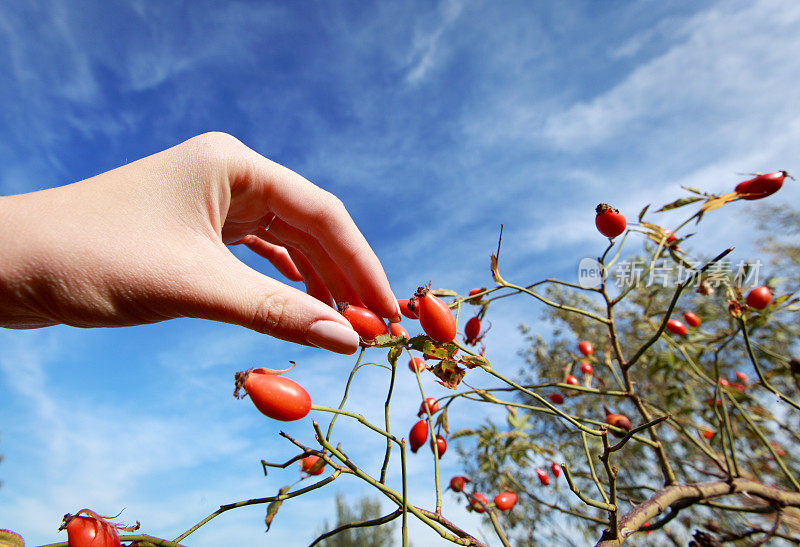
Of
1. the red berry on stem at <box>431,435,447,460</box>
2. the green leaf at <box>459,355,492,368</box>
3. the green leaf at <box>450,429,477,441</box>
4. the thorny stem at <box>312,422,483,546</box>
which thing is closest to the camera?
the thorny stem at <box>312,422,483,546</box>

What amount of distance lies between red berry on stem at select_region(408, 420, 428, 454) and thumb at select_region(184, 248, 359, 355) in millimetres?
526

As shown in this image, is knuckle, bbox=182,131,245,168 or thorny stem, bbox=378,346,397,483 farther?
knuckle, bbox=182,131,245,168

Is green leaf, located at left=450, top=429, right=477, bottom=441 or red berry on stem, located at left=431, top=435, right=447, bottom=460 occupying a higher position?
green leaf, located at left=450, top=429, right=477, bottom=441

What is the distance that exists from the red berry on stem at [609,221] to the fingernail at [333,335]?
90 centimetres

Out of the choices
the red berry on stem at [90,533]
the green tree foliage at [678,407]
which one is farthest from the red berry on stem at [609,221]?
the red berry on stem at [90,533]

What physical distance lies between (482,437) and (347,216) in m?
1.04

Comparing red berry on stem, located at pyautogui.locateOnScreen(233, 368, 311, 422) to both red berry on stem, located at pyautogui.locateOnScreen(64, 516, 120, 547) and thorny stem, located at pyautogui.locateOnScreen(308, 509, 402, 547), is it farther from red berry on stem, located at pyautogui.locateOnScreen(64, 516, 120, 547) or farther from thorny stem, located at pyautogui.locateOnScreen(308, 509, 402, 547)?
red berry on stem, located at pyautogui.locateOnScreen(64, 516, 120, 547)

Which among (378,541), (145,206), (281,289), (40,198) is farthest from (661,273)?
(378,541)

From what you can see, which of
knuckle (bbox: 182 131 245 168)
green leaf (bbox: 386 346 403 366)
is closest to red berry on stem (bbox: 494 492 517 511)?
green leaf (bbox: 386 346 403 366)

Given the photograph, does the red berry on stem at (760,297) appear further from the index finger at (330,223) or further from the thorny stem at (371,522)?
the thorny stem at (371,522)

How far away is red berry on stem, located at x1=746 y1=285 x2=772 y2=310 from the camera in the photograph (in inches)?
62.5

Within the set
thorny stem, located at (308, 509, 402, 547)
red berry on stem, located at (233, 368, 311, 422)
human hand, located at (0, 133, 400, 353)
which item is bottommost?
thorny stem, located at (308, 509, 402, 547)

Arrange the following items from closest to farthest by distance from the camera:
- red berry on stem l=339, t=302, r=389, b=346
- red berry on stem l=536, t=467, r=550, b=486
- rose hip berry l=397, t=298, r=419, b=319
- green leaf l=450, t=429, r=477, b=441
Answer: red berry on stem l=339, t=302, r=389, b=346 → rose hip berry l=397, t=298, r=419, b=319 → green leaf l=450, t=429, r=477, b=441 → red berry on stem l=536, t=467, r=550, b=486

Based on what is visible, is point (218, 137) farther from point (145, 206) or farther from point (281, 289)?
point (281, 289)
